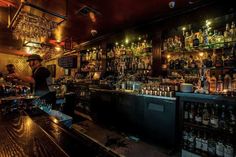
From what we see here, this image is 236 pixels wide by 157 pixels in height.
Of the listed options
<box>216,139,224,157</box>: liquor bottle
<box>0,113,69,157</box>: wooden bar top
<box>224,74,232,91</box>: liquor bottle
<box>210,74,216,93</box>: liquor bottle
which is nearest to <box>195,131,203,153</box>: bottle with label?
<box>216,139,224,157</box>: liquor bottle

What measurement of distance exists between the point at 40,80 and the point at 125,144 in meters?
2.35

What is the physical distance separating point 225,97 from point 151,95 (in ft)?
4.06

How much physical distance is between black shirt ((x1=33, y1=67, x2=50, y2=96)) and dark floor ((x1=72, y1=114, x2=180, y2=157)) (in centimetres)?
139

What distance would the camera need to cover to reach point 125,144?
2.93m

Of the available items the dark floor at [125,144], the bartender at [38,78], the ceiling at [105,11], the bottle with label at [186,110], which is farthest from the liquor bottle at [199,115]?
the bartender at [38,78]

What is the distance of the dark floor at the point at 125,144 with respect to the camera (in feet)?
8.45

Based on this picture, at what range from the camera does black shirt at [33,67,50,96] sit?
3.29 m

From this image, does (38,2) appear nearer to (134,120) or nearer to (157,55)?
(157,55)

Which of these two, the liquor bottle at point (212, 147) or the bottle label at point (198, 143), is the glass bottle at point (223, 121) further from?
the bottle label at point (198, 143)

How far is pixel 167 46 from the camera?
3240 mm

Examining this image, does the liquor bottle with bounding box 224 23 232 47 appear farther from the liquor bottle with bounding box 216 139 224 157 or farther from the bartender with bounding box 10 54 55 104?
the bartender with bounding box 10 54 55 104

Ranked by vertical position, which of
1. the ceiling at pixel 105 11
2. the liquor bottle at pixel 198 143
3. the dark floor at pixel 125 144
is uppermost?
the ceiling at pixel 105 11

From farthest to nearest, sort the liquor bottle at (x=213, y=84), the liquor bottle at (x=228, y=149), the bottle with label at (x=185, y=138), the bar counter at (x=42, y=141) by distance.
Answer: the liquor bottle at (x=213, y=84) → the bottle with label at (x=185, y=138) → the liquor bottle at (x=228, y=149) → the bar counter at (x=42, y=141)

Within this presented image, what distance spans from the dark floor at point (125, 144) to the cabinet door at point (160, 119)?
20 cm
